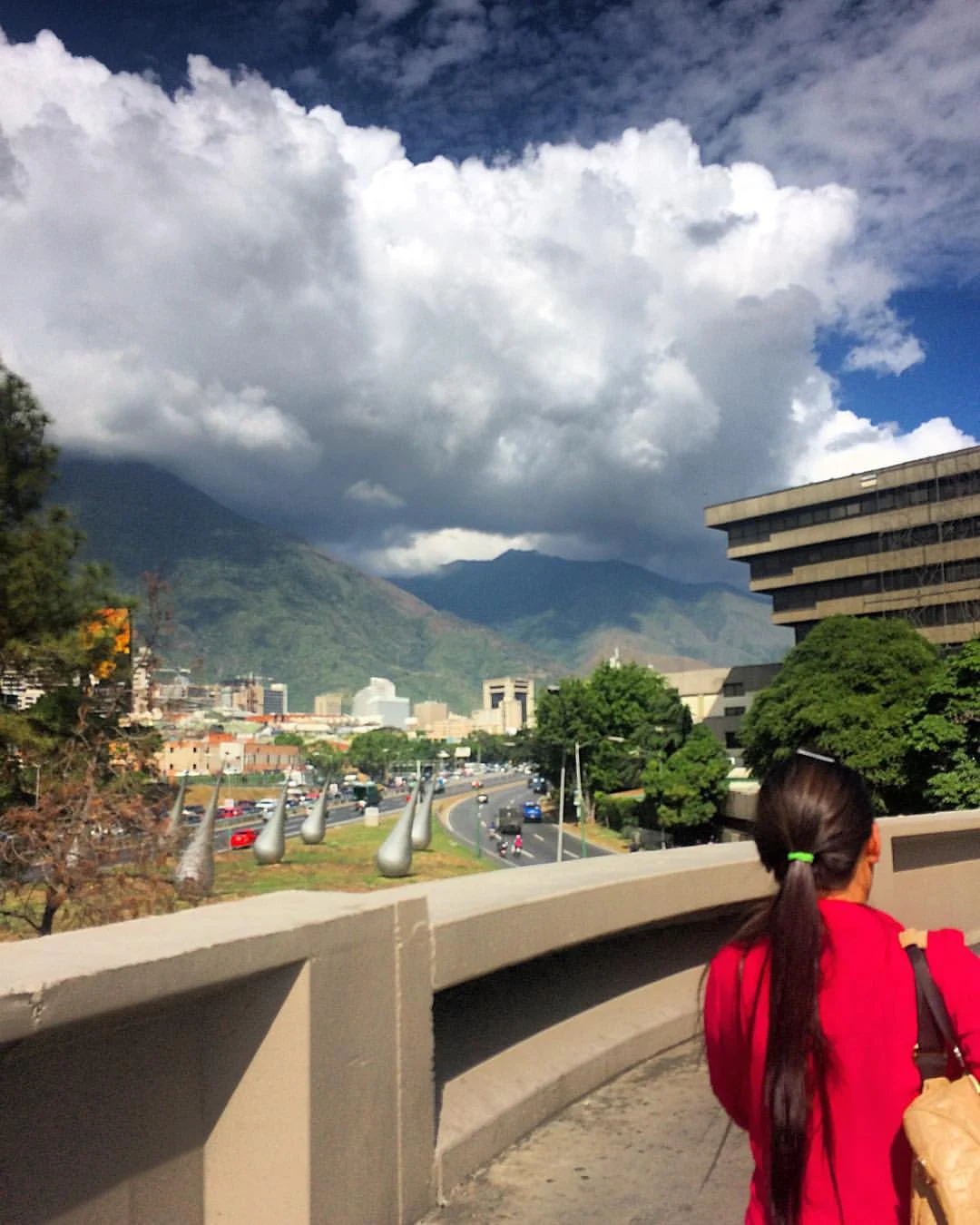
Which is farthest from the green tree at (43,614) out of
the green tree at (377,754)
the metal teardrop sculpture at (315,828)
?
the green tree at (377,754)

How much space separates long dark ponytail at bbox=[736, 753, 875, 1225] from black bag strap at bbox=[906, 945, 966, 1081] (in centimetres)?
16

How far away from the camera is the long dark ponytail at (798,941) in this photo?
1927 mm

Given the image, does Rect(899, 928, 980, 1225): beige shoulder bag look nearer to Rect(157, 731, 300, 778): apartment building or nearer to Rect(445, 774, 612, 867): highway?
Rect(445, 774, 612, 867): highway

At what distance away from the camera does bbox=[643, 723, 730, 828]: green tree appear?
68.4 m

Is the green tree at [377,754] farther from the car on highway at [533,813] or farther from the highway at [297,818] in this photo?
the car on highway at [533,813]

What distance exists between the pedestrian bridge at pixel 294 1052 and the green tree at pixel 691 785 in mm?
65412

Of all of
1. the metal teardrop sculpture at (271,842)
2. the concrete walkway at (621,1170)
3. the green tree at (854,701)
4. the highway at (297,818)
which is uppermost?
the green tree at (854,701)

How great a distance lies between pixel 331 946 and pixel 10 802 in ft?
67.5

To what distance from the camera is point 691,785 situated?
6881 centimetres

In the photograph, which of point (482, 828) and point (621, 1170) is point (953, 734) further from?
point (482, 828)

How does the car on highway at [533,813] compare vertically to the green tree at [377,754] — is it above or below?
below

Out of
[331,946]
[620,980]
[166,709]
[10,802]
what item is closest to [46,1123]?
[331,946]

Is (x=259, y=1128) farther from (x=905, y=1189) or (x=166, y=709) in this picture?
(x=166, y=709)

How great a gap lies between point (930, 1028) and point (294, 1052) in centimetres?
153
